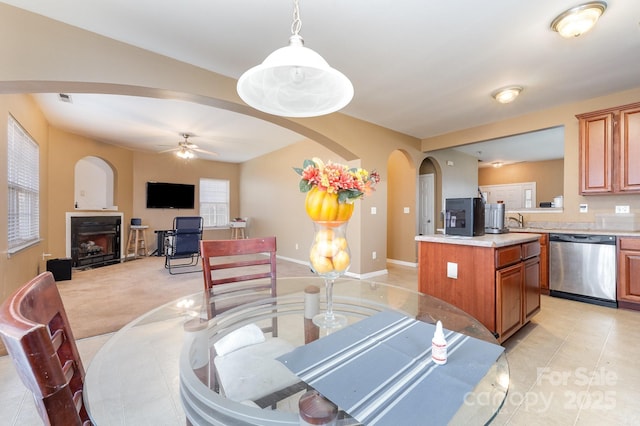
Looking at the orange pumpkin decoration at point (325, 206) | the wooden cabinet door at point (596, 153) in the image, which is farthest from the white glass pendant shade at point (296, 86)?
the wooden cabinet door at point (596, 153)

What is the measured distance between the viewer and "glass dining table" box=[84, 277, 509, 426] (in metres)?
0.70

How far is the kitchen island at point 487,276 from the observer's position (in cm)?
199

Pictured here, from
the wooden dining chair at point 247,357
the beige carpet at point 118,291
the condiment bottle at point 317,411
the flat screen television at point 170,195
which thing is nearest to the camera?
the condiment bottle at point 317,411

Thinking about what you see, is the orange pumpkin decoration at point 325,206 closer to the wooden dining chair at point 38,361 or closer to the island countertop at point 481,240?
the wooden dining chair at point 38,361

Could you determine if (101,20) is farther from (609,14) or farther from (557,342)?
(557,342)

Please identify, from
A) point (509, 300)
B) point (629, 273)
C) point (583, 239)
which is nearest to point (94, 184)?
point (509, 300)

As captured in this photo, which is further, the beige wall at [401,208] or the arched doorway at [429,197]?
the arched doorway at [429,197]

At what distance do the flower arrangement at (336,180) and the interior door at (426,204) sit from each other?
4.95m

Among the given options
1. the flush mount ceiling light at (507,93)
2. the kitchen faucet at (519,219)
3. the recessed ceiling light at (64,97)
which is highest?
the recessed ceiling light at (64,97)

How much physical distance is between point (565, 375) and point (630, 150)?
2.93m

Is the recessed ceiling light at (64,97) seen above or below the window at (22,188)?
above

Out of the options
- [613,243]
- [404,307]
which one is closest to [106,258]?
[404,307]

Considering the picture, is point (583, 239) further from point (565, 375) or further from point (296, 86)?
point (296, 86)

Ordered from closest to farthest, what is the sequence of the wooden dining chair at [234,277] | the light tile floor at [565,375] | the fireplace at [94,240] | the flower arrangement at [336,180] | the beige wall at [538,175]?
the flower arrangement at [336,180], the light tile floor at [565,375], the wooden dining chair at [234,277], the fireplace at [94,240], the beige wall at [538,175]
